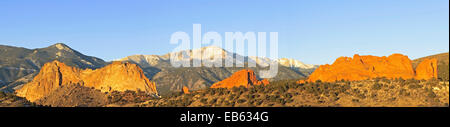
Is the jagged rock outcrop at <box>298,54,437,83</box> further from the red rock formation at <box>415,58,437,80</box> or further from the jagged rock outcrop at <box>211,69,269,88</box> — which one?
the jagged rock outcrop at <box>211,69,269,88</box>

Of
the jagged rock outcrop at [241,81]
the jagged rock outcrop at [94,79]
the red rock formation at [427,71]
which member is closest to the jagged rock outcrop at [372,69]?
the red rock formation at [427,71]

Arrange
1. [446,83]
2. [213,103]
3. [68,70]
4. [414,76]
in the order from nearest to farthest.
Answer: [446,83], [414,76], [213,103], [68,70]

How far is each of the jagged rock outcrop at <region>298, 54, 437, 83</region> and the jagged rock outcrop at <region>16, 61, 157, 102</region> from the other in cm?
6923

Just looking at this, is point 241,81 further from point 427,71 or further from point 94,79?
point 94,79

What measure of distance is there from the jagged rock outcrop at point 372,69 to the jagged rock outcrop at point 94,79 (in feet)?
227

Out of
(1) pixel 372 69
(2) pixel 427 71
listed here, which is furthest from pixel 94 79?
(2) pixel 427 71

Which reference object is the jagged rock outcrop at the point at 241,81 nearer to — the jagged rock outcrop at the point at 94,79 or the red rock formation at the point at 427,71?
the red rock formation at the point at 427,71

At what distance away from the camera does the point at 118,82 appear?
6604 inches

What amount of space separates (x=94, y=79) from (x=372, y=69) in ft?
333

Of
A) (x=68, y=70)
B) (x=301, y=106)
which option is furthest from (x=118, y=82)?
(x=301, y=106)

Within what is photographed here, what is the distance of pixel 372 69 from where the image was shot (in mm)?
106062

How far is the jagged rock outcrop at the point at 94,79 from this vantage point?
167 meters
